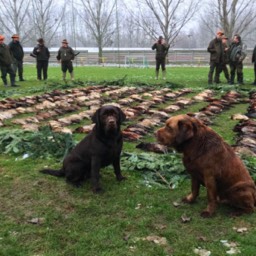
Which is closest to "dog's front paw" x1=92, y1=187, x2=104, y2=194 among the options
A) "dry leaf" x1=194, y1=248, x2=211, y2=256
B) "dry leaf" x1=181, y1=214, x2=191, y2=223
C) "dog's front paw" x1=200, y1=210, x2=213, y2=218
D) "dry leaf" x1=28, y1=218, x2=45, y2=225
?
"dry leaf" x1=28, y1=218, x2=45, y2=225

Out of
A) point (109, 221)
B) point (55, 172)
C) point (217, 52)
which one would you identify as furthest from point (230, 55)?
point (109, 221)

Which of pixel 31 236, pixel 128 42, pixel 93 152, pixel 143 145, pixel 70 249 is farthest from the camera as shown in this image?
pixel 128 42

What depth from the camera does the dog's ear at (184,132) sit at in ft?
13.9

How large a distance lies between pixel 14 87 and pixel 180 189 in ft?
46.1

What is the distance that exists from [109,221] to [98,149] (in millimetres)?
1067

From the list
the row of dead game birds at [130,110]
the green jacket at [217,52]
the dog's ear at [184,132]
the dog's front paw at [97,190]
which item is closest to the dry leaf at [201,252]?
the dog's ear at [184,132]

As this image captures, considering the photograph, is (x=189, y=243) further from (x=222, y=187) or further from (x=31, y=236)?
(x=31, y=236)

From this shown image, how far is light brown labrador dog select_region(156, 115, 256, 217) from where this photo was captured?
429 centimetres

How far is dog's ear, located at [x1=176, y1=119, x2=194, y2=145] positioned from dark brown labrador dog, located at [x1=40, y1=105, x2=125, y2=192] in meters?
1.05

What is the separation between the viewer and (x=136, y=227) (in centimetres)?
435

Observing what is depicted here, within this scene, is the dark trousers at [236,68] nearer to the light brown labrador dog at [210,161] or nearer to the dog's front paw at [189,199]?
the dog's front paw at [189,199]

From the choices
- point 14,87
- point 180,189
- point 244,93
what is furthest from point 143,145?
point 14,87

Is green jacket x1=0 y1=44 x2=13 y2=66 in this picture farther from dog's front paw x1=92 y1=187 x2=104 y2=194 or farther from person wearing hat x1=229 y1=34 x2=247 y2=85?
dog's front paw x1=92 y1=187 x2=104 y2=194

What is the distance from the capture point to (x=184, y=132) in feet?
13.9
